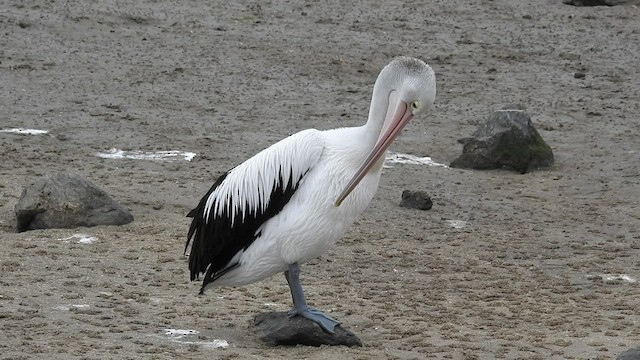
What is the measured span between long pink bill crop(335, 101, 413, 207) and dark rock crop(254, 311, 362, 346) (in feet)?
2.00

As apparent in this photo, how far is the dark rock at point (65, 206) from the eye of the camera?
313 inches

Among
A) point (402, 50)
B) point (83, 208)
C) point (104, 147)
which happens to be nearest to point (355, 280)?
point (83, 208)

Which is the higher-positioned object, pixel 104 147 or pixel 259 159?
pixel 259 159

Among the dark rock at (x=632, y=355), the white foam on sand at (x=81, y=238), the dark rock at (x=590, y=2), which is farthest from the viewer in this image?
the dark rock at (x=590, y=2)

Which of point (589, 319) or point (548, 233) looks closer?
point (589, 319)

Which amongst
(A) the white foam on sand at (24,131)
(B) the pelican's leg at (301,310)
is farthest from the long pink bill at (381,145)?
(A) the white foam on sand at (24,131)

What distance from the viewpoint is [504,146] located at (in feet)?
34.4

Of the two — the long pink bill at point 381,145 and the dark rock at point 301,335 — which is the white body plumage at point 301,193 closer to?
the long pink bill at point 381,145

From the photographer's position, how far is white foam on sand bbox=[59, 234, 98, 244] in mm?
7777

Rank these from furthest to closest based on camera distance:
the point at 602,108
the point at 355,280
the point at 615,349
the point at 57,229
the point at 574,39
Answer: the point at 574,39 < the point at 602,108 < the point at 57,229 < the point at 355,280 < the point at 615,349

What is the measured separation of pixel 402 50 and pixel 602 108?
2.40 metres

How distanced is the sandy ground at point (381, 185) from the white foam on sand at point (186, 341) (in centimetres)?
2

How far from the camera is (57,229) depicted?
7973 millimetres

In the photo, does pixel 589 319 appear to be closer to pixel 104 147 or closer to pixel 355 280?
pixel 355 280
